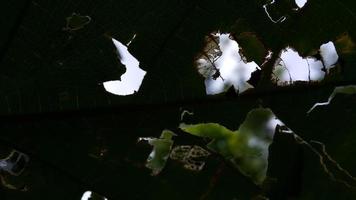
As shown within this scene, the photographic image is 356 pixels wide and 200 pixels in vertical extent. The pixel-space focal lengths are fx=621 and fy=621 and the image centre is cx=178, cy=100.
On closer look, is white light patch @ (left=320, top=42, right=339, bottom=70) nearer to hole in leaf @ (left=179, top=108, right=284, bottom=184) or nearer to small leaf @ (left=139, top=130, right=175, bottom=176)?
hole in leaf @ (left=179, top=108, right=284, bottom=184)

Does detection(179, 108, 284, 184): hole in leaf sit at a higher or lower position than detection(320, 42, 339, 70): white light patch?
lower

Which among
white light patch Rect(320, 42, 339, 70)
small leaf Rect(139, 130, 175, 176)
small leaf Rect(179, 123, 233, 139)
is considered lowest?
small leaf Rect(139, 130, 175, 176)

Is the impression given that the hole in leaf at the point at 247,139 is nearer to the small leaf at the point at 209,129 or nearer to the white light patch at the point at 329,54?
the small leaf at the point at 209,129

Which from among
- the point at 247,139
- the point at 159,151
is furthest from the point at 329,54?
the point at 159,151

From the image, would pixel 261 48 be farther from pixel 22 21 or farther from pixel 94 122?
pixel 22 21

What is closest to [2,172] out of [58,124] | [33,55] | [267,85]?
[58,124]

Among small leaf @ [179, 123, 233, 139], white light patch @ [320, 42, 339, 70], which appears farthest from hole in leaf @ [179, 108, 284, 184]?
white light patch @ [320, 42, 339, 70]

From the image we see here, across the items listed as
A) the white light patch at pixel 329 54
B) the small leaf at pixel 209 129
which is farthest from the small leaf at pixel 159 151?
the white light patch at pixel 329 54

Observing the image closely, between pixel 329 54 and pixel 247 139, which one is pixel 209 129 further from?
pixel 329 54
